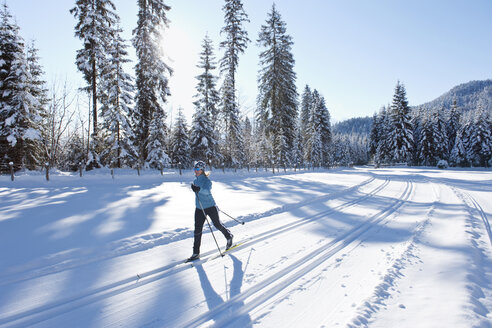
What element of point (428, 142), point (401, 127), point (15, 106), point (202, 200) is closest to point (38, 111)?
point (15, 106)

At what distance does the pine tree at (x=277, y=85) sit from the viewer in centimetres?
2695

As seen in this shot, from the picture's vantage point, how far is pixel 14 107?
1694 centimetres

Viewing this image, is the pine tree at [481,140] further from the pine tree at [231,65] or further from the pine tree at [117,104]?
the pine tree at [117,104]

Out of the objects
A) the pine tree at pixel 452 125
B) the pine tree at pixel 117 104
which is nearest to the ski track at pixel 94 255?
the pine tree at pixel 117 104

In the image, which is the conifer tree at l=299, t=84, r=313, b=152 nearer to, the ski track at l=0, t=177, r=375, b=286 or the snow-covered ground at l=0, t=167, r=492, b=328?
the snow-covered ground at l=0, t=167, r=492, b=328

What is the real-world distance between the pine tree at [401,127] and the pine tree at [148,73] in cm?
4364

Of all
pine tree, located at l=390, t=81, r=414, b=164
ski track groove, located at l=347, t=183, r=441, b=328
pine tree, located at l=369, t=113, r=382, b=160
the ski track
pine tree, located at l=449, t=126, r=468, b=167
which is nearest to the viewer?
ski track groove, located at l=347, t=183, r=441, b=328

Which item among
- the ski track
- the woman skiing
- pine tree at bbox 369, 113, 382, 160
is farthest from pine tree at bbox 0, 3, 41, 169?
pine tree at bbox 369, 113, 382, 160

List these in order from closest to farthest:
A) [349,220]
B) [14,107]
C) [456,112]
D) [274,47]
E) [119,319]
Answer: [119,319]
[349,220]
[14,107]
[274,47]
[456,112]

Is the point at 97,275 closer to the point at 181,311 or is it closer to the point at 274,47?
the point at 181,311

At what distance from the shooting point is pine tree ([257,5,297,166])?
27.0 m

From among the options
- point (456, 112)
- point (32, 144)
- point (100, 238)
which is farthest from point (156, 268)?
point (456, 112)

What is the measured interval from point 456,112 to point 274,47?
55.4m

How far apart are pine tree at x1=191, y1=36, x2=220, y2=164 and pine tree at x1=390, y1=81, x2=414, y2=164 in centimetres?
3743
